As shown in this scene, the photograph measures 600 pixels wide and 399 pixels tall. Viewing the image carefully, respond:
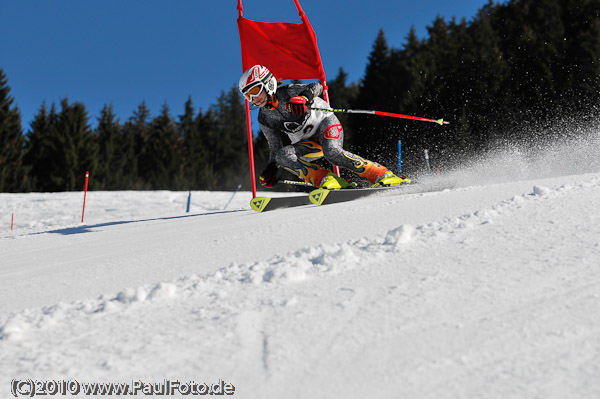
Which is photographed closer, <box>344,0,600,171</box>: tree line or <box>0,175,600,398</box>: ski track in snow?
<box>0,175,600,398</box>: ski track in snow

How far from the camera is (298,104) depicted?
5340 mm

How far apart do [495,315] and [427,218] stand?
1.60m

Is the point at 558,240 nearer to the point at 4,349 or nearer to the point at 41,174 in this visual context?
the point at 4,349

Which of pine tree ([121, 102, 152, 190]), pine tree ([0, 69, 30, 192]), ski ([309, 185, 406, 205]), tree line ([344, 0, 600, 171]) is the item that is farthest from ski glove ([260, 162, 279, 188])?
pine tree ([121, 102, 152, 190])

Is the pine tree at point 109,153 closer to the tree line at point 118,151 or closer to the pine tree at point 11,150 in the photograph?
the tree line at point 118,151

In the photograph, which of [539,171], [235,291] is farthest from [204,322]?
[539,171]

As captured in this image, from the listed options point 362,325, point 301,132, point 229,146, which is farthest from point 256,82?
point 229,146

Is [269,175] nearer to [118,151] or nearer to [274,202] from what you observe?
Result: [274,202]

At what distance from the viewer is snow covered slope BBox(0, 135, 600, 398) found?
1349mm

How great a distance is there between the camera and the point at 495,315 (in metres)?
1.61

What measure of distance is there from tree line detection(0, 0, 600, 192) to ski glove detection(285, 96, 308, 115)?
1569cm

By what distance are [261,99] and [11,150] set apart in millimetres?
26958

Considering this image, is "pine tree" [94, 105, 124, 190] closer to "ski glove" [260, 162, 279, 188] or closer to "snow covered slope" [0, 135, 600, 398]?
"ski glove" [260, 162, 279, 188]

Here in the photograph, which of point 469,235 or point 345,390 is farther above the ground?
point 469,235
